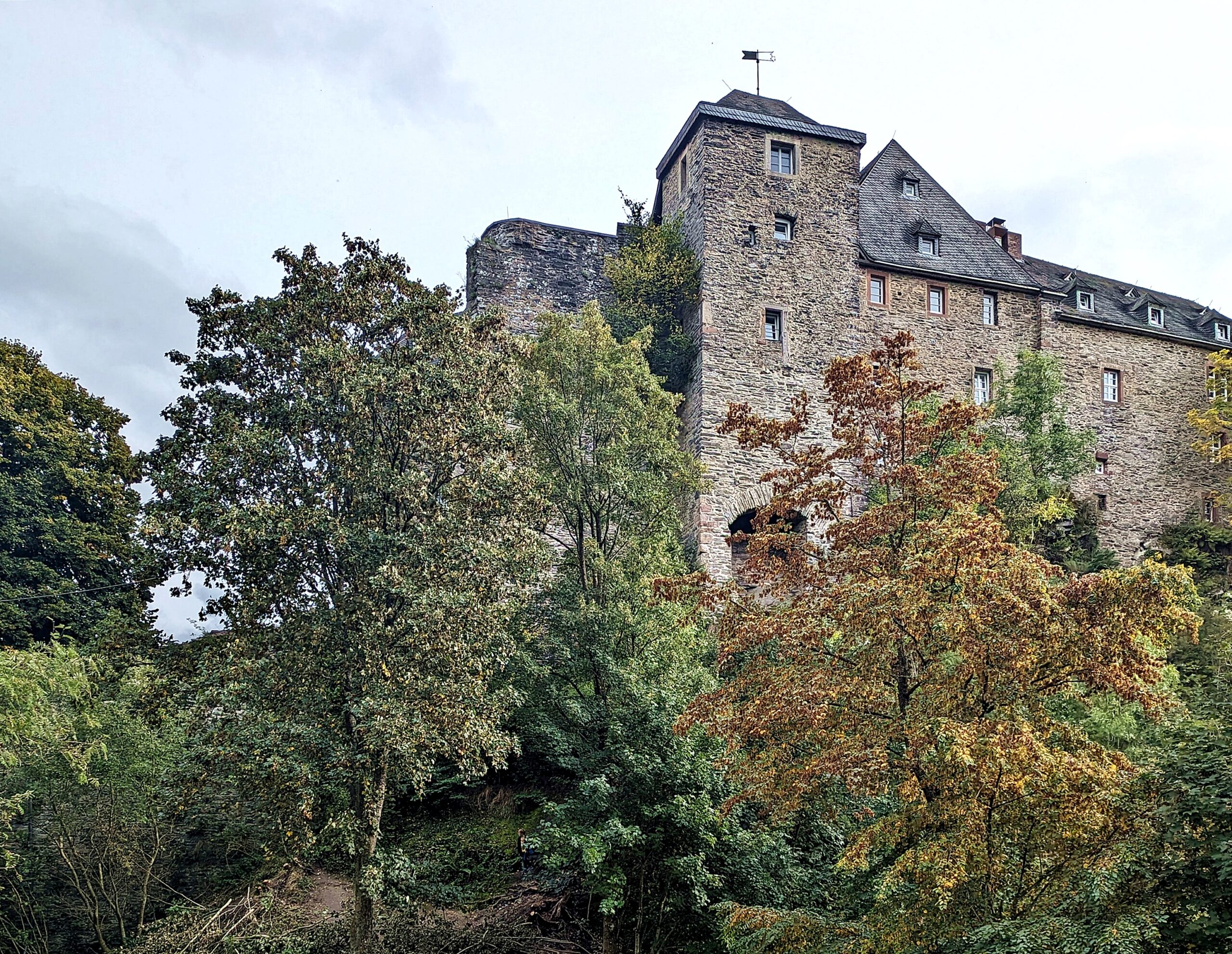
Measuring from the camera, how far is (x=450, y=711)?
13570 millimetres

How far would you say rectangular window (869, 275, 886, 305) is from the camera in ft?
101

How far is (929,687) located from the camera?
408 inches

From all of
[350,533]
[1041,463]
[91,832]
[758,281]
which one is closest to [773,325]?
[758,281]

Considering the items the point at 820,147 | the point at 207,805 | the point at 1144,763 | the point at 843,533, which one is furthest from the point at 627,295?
the point at 1144,763

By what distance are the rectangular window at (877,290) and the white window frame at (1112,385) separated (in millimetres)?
9571

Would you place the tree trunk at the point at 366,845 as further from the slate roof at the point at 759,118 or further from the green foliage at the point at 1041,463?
the slate roof at the point at 759,118

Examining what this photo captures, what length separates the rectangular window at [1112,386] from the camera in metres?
35.4

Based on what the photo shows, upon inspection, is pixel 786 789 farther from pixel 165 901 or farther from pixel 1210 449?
pixel 1210 449

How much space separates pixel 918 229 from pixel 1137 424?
1063cm

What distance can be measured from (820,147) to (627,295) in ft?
23.3

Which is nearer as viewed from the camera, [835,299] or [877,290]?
[835,299]

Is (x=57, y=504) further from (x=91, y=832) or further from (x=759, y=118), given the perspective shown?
(x=759, y=118)

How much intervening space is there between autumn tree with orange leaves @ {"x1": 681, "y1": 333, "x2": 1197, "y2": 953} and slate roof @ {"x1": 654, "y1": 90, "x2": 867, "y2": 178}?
1910 cm

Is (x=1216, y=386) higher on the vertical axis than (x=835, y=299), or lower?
higher
